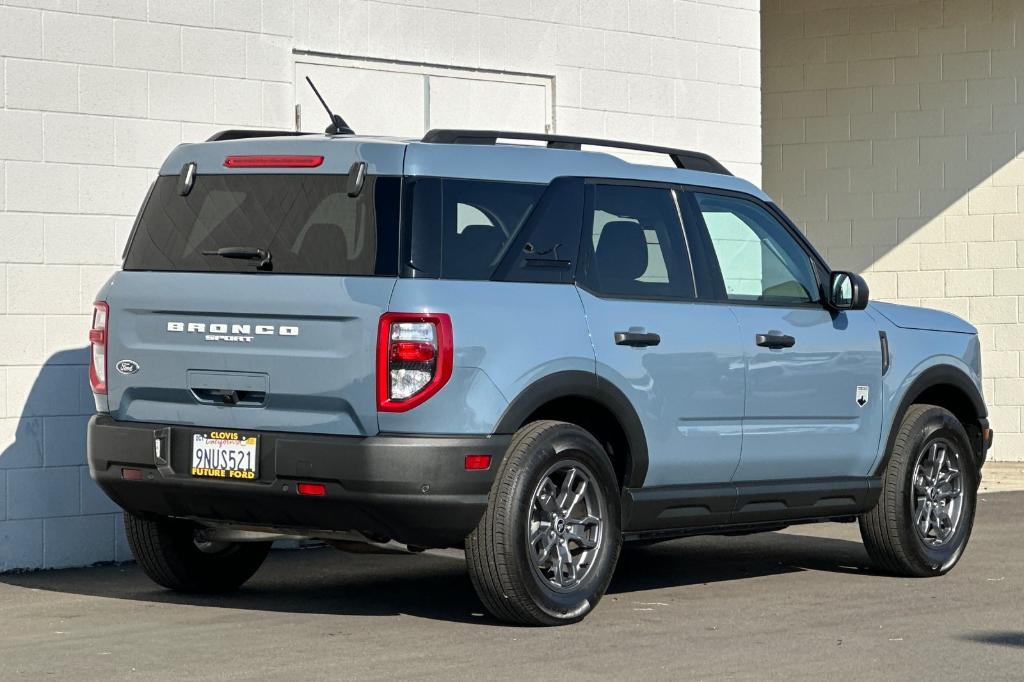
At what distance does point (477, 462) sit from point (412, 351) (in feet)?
1.73

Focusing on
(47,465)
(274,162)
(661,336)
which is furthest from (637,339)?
(47,465)

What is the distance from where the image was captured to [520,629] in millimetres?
7875

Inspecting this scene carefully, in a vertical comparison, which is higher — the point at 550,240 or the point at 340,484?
the point at 550,240

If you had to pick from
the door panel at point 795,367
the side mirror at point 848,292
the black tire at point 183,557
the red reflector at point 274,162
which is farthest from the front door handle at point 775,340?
the black tire at point 183,557

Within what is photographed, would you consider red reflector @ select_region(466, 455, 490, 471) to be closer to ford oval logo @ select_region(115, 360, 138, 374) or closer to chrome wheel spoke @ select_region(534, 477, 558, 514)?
chrome wheel spoke @ select_region(534, 477, 558, 514)

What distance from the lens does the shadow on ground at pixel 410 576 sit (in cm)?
870

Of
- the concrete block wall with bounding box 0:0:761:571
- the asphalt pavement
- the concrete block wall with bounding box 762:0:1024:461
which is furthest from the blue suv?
the concrete block wall with bounding box 762:0:1024:461

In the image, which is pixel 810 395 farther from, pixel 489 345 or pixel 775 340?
pixel 489 345

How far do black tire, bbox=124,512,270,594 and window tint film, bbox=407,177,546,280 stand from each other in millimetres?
1912

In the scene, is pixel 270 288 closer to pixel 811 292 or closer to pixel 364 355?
pixel 364 355

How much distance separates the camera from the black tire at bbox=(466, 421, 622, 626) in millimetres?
7652

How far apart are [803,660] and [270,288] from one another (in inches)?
101

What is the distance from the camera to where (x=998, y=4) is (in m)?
17.0

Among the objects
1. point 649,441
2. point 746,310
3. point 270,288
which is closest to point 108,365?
point 270,288
